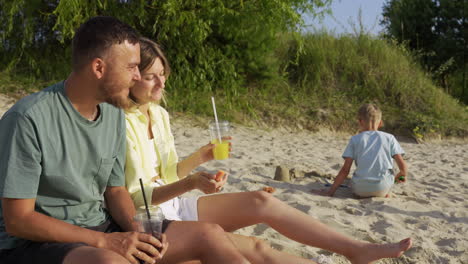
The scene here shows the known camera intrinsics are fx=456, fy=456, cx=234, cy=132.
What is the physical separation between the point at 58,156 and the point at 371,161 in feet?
10.5

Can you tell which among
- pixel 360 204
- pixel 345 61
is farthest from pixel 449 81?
pixel 360 204

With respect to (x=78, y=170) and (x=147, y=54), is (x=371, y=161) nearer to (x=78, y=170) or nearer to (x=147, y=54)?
(x=147, y=54)

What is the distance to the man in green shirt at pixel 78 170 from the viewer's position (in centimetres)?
156

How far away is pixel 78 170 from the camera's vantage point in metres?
1.77

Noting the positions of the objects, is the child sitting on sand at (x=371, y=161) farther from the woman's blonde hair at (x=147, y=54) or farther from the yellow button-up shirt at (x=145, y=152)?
the woman's blonde hair at (x=147, y=54)

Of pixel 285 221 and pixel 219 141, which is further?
pixel 219 141

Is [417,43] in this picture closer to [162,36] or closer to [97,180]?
[162,36]

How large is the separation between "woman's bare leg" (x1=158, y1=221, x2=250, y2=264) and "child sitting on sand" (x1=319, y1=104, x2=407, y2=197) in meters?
2.48

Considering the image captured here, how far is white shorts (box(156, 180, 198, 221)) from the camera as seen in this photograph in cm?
233

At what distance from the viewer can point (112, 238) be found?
65.1 inches

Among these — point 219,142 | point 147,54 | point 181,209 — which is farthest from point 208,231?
point 147,54

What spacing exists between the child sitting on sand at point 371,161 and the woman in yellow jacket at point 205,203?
6.15 ft

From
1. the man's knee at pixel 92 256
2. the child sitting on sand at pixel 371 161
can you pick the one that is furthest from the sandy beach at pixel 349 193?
the man's knee at pixel 92 256

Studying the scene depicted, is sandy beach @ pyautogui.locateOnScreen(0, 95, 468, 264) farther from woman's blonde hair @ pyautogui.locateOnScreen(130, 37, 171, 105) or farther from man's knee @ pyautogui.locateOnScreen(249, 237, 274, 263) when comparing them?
woman's blonde hair @ pyautogui.locateOnScreen(130, 37, 171, 105)
